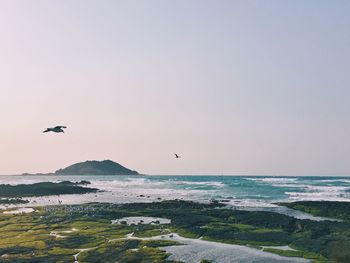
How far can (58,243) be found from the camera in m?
47.0

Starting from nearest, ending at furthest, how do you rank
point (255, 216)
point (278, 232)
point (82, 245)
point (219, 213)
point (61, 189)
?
1. point (82, 245)
2. point (278, 232)
3. point (255, 216)
4. point (219, 213)
5. point (61, 189)

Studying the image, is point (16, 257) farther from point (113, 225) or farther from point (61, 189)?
point (61, 189)

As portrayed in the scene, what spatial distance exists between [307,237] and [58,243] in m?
26.5

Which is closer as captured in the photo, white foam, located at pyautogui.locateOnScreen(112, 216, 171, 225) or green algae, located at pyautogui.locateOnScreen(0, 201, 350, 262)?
green algae, located at pyautogui.locateOnScreen(0, 201, 350, 262)

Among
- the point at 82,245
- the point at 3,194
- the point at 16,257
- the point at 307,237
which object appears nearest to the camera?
the point at 16,257

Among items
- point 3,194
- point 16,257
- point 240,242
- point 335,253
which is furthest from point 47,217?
point 3,194

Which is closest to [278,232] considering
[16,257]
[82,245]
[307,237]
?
[307,237]

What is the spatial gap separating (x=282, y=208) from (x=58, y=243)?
145 feet

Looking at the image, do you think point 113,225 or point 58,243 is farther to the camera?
point 113,225

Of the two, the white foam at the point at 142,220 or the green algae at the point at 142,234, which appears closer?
the green algae at the point at 142,234

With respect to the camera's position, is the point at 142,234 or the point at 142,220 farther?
the point at 142,220

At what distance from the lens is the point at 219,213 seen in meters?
69.1

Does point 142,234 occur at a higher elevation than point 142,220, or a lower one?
lower

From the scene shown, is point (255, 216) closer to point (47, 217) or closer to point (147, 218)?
point (147, 218)
